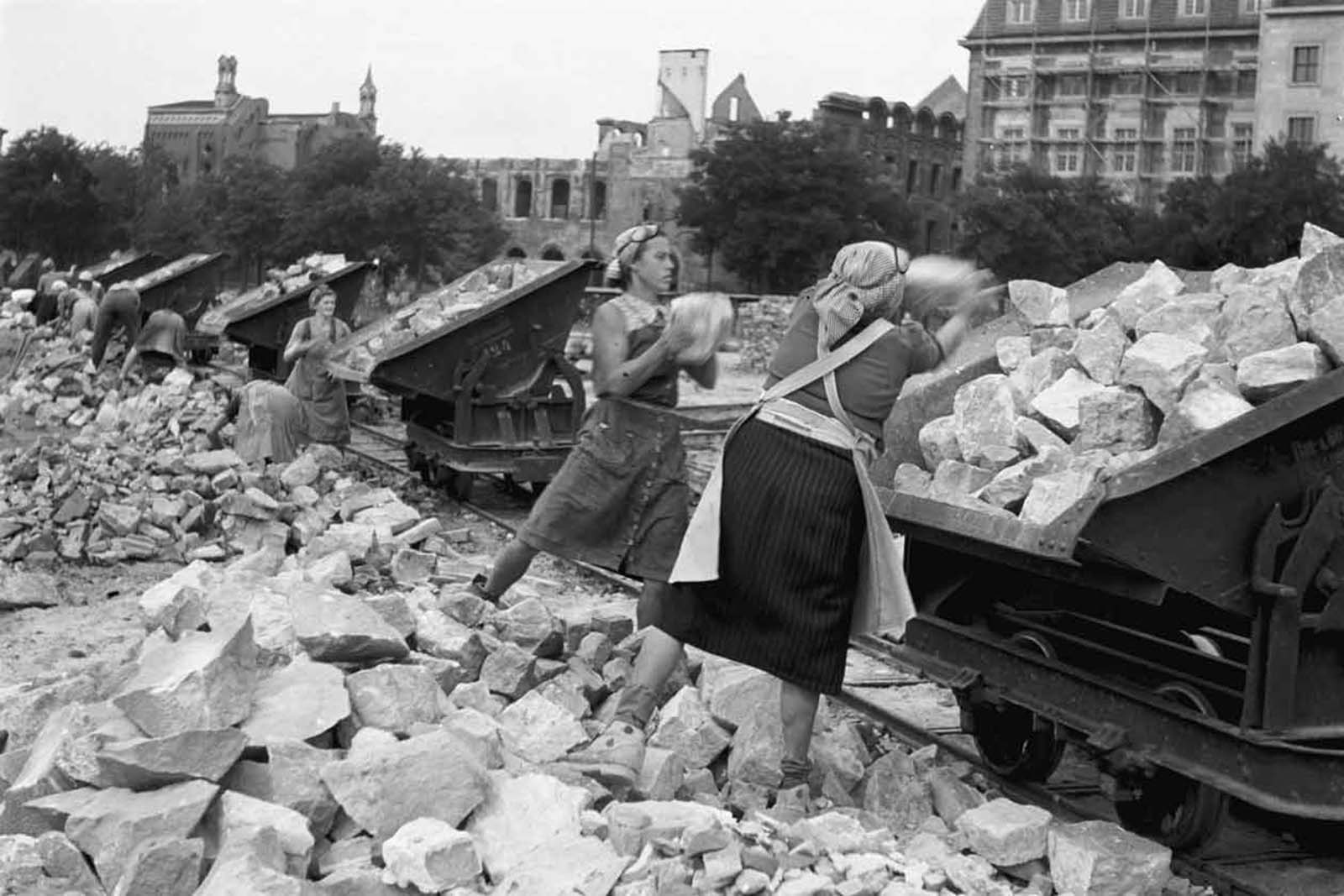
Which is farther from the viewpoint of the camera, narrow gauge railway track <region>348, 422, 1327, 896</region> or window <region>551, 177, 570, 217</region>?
window <region>551, 177, 570, 217</region>

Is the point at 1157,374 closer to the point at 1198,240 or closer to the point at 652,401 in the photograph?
the point at 652,401

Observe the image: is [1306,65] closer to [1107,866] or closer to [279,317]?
[279,317]

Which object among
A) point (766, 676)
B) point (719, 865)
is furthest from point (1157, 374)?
point (719, 865)

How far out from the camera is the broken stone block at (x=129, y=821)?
14.5 ft

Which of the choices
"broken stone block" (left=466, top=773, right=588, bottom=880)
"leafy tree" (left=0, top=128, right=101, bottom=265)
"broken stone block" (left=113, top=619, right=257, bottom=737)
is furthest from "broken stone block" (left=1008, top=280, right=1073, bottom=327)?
"leafy tree" (left=0, top=128, right=101, bottom=265)

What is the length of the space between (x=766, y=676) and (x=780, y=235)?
148 feet

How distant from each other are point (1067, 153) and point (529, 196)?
26.4 meters

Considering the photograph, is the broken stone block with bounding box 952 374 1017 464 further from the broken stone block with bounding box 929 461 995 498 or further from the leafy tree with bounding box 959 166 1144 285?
the leafy tree with bounding box 959 166 1144 285

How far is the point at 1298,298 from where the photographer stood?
18.2ft

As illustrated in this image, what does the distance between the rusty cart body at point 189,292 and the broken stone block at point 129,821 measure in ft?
74.0

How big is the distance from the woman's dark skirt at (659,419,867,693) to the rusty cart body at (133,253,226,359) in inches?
869

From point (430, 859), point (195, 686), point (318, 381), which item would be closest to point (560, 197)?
point (318, 381)

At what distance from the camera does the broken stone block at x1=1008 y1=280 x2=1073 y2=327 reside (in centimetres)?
674

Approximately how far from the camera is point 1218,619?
19.9 ft
